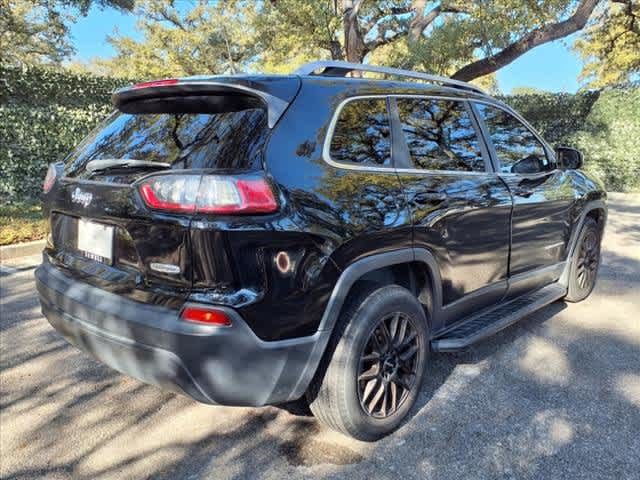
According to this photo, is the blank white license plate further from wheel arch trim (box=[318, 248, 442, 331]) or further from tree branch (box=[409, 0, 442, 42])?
tree branch (box=[409, 0, 442, 42])

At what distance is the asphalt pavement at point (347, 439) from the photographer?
2381 millimetres

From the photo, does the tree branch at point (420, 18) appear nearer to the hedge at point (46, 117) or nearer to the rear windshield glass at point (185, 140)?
the hedge at point (46, 117)

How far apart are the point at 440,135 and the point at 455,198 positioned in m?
0.43

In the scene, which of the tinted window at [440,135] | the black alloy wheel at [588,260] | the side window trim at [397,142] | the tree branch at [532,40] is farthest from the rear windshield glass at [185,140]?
the tree branch at [532,40]

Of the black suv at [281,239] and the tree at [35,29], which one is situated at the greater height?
the tree at [35,29]

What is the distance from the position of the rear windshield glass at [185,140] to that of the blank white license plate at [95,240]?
33 centimetres

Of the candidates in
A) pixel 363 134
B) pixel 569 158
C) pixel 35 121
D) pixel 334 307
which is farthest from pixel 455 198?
pixel 35 121

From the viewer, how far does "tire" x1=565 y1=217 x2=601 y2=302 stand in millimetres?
4410

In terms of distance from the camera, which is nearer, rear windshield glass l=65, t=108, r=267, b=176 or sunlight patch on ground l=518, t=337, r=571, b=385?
rear windshield glass l=65, t=108, r=267, b=176

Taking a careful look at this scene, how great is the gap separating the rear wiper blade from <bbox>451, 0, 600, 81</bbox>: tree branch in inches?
456

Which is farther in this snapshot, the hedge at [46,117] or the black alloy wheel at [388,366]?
the hedge at [46,117]

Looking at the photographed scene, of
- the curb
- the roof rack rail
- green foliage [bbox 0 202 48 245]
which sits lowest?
the curb

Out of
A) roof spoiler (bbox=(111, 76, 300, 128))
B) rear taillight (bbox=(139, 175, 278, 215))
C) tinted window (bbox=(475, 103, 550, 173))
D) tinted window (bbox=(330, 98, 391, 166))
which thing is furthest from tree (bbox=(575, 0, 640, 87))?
rear taillight (bbox=(139, 175, 278, 215))

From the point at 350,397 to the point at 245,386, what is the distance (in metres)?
0.57
